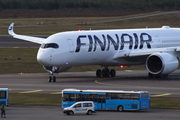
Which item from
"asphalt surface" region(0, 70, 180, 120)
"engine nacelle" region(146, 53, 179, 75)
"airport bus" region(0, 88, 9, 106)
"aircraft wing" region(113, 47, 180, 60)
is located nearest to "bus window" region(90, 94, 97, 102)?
"asphalt surface" region(0, 70, 180, 120)

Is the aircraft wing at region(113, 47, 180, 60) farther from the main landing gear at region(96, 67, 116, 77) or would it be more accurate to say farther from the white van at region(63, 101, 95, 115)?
the white van at region(63, 101, 95, 115)

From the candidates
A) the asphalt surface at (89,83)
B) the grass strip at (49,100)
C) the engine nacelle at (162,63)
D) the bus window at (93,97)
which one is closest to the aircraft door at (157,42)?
the engine nacelle at (162,63)

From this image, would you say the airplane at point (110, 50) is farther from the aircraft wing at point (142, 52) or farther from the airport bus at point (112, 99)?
the airport bus at point (112, 99)

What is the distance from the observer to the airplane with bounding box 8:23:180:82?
2016 inches

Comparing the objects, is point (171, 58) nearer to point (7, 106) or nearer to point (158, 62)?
point (158, 62)

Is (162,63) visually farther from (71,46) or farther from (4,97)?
(4,97)

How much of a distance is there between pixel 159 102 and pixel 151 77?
19120mm

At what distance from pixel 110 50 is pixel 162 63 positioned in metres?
7.33

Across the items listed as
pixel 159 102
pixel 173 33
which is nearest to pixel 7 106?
pixel 159 102

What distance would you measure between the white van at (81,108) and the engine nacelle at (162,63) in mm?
21209

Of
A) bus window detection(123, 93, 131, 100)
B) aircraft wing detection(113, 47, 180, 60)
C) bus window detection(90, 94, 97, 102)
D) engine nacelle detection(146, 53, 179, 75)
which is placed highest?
aircraft wing detection(113, 47, 180, 60)

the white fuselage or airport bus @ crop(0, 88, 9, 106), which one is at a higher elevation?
the white fuselage

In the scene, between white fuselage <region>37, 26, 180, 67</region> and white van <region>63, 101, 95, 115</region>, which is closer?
white van <region>63, 101, 95, 115</region>

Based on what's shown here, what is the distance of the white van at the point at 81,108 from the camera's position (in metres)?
33.5
